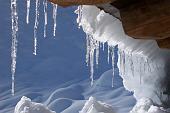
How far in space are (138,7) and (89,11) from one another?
5.73 m

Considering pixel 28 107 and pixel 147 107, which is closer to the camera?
pixel 147 107

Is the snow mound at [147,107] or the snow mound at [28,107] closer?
the snow mound at [147,107]

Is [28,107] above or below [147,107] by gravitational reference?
below

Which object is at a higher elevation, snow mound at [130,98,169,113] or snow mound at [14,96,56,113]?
snow mound at [130,98,169,113]

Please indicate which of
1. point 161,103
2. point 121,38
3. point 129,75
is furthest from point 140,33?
point 129,75

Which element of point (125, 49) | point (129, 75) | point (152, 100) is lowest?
point (152, 100)

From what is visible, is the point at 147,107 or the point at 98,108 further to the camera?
the point at 98,108

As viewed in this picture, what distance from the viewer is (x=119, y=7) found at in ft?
9.46

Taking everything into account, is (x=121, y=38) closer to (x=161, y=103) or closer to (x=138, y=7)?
(x=138, y=7)

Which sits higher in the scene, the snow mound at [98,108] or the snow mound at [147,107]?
the snow mound at [147,107]

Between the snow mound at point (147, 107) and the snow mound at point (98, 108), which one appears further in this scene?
the snow mound at point (98, 108)

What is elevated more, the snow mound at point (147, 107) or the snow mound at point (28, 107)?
the snow mound at point (147, 107)

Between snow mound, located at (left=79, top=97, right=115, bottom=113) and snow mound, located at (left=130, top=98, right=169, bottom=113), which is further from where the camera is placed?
snow mound, located at (left=79, top=97, right=115, bottom=113)

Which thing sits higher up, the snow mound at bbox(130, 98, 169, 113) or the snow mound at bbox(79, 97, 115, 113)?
the snow mound at bbox(130, 98, 169, 113)
